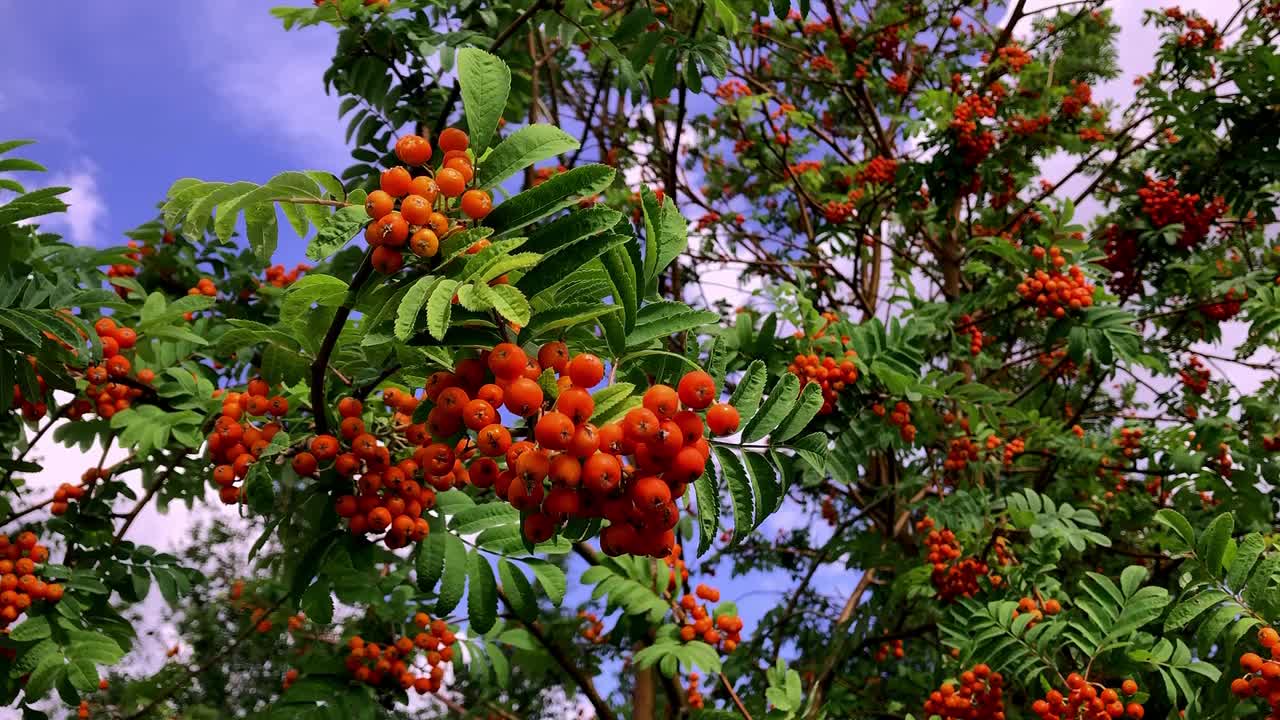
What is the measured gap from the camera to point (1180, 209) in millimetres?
5625

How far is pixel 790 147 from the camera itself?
7.36 metres

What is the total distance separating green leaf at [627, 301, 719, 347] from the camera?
4.73ft

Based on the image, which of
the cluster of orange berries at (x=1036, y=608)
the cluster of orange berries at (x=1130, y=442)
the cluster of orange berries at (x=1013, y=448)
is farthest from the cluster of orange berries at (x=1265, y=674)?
the cluster of orange berries at (x=1130, y=442)

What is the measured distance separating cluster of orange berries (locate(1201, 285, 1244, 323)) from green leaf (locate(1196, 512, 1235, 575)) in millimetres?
3463

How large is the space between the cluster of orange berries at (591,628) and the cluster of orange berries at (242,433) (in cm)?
380

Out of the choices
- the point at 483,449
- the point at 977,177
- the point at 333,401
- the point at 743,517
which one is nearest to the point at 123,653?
the point at 333,401

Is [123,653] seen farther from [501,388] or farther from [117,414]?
[501,388]

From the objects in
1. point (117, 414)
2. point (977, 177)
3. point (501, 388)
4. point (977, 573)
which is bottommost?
point (501, 388)

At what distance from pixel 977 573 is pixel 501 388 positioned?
10.5 feet

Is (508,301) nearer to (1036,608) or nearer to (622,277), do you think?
(622,277)

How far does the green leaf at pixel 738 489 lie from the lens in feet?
4.86

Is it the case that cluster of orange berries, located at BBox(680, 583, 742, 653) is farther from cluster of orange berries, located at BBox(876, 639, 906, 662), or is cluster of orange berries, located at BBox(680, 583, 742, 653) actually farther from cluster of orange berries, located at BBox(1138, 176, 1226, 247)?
cluster of orange berries, located at BBox(1138, 176, 1226, 247)

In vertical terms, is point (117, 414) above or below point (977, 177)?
below

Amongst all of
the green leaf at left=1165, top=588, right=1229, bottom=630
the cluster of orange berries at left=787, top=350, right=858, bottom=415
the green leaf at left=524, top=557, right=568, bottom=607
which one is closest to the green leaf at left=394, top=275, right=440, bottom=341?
the green leaf at left=524, top=557, right=568, bottom=607
